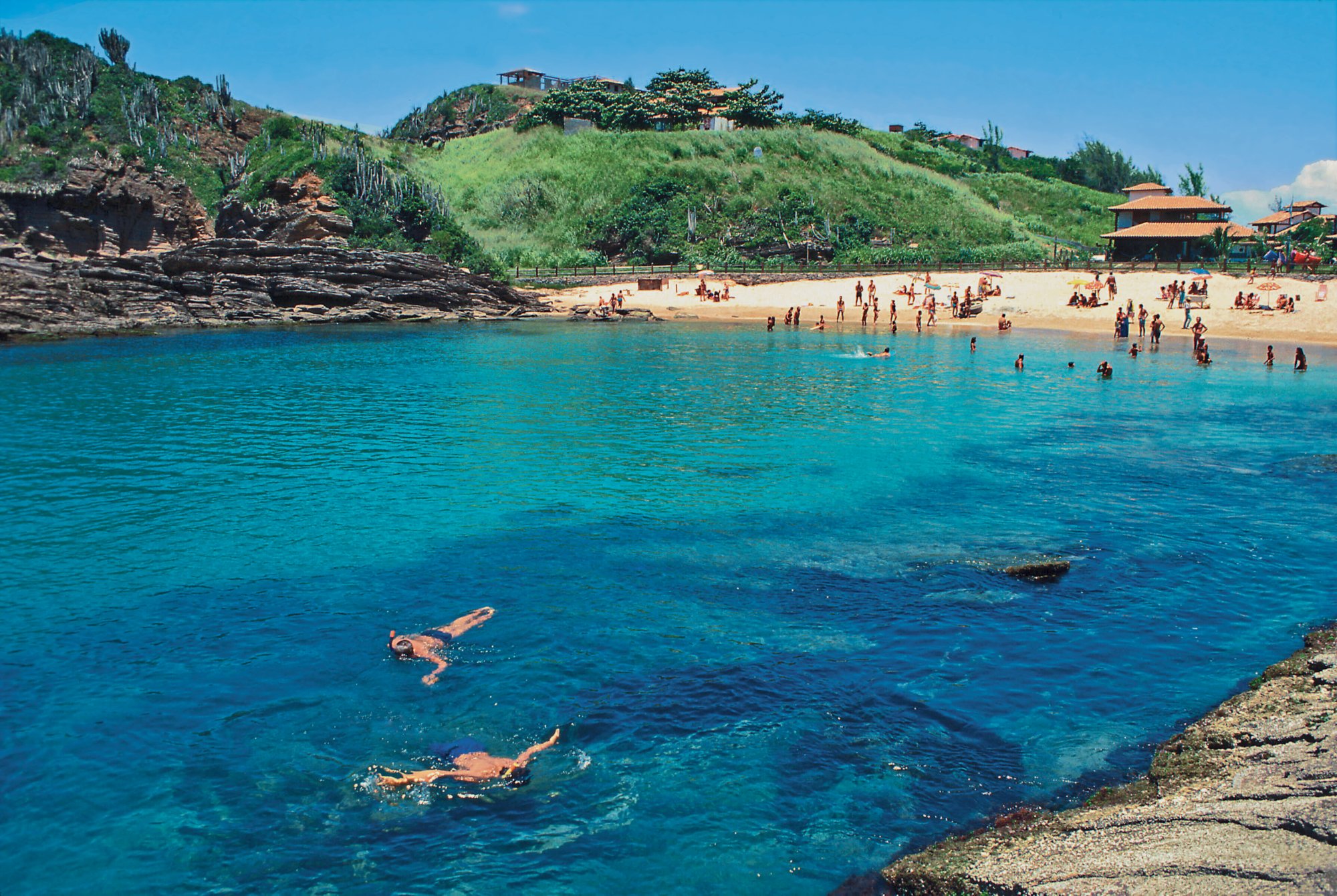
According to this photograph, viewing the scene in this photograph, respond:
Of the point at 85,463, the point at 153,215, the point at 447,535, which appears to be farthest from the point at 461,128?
the point at 447,535

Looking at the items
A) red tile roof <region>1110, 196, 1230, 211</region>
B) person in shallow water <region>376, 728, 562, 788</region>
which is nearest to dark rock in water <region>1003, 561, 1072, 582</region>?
person in shallow water <region>376, 728, 562, 788</region>

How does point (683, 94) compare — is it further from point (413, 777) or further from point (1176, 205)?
point (413, 777)

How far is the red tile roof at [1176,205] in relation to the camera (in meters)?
61.9

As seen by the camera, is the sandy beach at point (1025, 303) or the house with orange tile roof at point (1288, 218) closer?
the sandy beach at point (1025, 303)

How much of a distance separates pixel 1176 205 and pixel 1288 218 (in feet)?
69.9

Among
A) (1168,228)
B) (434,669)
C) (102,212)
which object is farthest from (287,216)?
(1168,228)

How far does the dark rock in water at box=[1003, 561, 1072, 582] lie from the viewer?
13.4 m

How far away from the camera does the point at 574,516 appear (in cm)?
1645

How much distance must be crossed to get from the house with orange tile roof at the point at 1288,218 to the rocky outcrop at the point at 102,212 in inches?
3134

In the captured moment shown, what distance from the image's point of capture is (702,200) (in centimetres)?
7456

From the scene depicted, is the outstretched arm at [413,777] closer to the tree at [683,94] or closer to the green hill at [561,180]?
the green hill at [561,180]

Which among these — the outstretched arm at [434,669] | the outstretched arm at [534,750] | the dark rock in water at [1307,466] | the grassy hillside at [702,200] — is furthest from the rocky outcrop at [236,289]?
the outstretched arm at [534,750]

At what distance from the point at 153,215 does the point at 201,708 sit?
55648mm

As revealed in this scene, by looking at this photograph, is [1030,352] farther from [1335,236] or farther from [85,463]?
[85,463]
